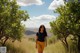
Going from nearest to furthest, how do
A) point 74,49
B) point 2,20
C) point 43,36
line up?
point 43,36
point 2,20
point 74,49

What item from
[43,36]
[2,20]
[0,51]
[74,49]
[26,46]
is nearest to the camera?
[0,51]

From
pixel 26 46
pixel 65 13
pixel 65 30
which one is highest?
pixel 65 13

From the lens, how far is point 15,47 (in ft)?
86.2

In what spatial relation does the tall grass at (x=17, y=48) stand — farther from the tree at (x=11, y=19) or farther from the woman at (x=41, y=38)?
the woman at (x=41, y=38)

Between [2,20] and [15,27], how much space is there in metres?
1.37

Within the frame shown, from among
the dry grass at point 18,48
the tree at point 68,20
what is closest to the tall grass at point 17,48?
the dry grass at point 18,48

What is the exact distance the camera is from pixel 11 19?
2466 centimetres

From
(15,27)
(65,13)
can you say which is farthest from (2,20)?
(65,13)

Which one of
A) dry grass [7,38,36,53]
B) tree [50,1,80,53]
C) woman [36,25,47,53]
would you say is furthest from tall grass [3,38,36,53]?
woman [36,25,47,53]

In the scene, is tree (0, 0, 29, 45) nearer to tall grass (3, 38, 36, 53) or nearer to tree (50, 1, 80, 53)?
tall grass (3, 38, 36, 53)

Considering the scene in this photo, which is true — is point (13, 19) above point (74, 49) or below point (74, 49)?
above

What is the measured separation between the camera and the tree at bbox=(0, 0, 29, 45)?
23.6 metres

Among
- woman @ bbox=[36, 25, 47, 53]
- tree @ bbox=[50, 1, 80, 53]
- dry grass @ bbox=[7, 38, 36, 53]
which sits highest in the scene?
tree @ bbox=[50, 1, 80, 53]

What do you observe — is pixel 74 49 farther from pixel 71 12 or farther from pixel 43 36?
pixel 43 36
